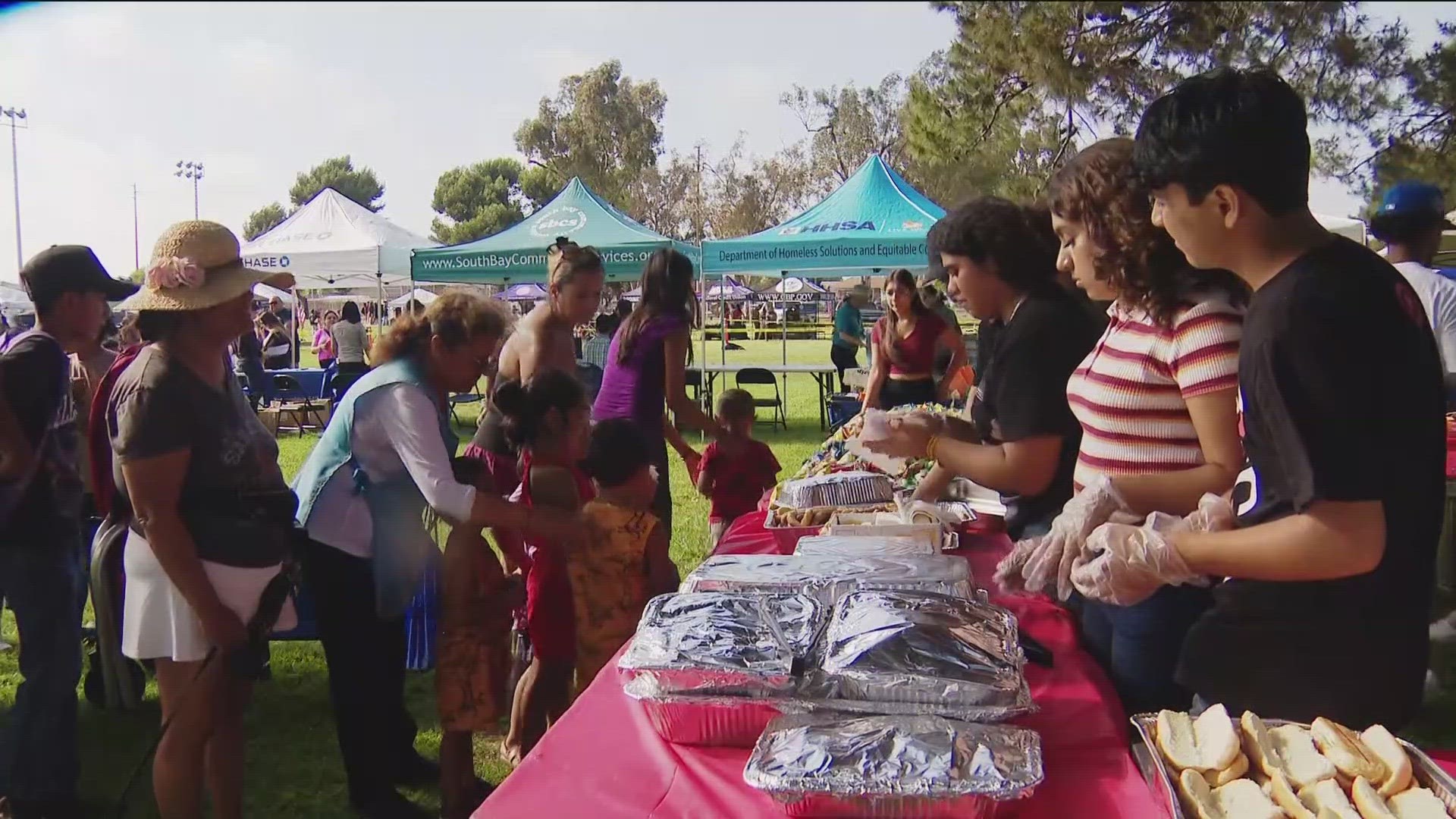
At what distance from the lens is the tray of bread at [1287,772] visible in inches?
42.0

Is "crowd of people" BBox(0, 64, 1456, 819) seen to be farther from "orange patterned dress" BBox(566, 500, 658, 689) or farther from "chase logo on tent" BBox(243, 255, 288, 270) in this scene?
"chase logo on tent" BBox(243, 255, 288, 270)

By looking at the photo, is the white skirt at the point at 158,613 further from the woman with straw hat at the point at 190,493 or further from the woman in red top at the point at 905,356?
the woman in red top at the point at 905,356

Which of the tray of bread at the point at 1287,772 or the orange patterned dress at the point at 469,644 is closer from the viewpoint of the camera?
the tray of bread at the point at 1287,772

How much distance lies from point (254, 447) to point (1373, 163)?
10.4m

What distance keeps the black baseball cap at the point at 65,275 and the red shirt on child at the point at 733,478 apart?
2.15 metres

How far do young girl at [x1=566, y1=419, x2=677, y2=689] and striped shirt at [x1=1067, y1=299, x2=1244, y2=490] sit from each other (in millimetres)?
1241

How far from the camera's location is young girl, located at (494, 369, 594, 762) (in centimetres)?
272

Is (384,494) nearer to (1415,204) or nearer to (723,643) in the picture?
(723,643)

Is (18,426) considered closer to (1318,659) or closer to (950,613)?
(950,613)

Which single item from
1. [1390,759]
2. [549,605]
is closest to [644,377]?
[549,605]

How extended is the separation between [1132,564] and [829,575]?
64cm

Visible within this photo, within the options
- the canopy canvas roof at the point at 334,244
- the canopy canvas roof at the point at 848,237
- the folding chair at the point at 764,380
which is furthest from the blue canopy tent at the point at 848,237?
the canopy canvas roof at the point at 334,244

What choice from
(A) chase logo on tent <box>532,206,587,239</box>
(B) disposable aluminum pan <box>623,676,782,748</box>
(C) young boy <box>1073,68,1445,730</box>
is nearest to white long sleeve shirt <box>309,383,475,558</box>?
(B) disposable aluminum pan <box>623,676,782,748</box>

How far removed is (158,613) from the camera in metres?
2.14
